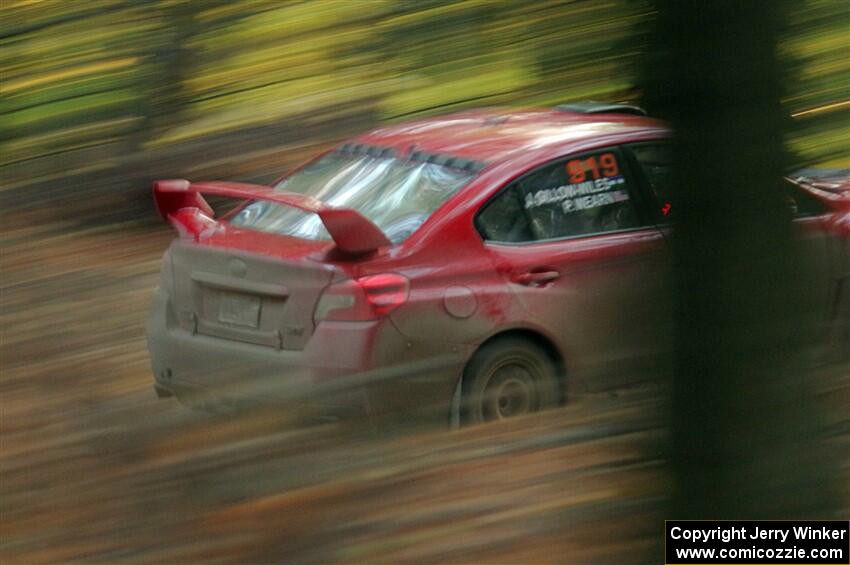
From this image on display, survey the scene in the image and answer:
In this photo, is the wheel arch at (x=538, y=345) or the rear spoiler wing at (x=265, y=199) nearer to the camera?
the rear spoiler wing at (x=265, y=199)

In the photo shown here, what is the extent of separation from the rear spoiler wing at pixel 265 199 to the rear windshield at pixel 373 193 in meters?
0.17

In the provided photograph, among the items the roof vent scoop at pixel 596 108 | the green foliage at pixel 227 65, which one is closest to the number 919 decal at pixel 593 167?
the roof vent scoop at pixel 596 108

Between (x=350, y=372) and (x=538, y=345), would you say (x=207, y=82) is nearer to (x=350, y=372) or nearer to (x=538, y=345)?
(x=538, y=345)

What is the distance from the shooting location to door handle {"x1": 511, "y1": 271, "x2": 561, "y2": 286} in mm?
5820

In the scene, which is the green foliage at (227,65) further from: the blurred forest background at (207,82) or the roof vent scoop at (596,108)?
the roof vent scoop at (596,108)

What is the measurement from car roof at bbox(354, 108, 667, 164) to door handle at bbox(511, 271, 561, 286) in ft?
1.88

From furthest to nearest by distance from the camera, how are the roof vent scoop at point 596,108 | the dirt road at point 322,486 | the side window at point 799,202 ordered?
the roof vent scoop at point 596,108, the dirt road at point 322,486, the side window at point 799,202

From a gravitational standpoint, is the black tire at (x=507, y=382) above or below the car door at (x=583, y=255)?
below

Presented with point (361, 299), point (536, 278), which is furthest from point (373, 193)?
point (536, 278)

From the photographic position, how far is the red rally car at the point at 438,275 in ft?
18.2

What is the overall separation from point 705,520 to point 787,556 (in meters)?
0.29

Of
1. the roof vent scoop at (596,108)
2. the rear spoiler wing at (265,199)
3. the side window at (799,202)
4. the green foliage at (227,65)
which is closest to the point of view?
the side window at (799,202)

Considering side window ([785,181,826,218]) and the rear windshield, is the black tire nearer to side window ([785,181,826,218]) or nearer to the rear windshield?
the rear windshield

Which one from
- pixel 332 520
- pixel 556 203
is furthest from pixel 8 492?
pixel 556 203
